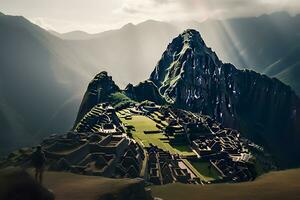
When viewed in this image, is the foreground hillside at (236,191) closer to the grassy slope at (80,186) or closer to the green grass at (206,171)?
the grassy slope at (80,186)

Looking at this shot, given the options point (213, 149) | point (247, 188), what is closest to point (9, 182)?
point (247, 188)

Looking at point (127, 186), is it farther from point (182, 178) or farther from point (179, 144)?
point (179, 144)

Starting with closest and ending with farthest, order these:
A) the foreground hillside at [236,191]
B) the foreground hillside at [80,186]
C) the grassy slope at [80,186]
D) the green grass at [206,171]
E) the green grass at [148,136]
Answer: the foreground hillside at [80,186]
the grassy slope at [80,186]
the foreground hillside at [236,191]
the green grass at [206,171]
the green grass at [148,136]

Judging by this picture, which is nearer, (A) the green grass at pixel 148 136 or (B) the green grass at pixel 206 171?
(B) the green grass at pixel 206 171

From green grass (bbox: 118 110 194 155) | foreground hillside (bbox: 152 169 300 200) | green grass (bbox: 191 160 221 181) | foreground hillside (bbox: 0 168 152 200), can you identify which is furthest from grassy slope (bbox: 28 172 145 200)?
green grass (bbox: 118 110 194 155)

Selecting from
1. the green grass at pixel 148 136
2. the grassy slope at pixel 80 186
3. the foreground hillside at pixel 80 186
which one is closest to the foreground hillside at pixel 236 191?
the foreground hillside at pixel 80 186

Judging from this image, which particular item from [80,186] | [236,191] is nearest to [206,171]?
[236,191]

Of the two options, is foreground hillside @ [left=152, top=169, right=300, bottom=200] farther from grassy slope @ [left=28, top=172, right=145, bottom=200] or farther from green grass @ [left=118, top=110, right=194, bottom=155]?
green grass @ [left=118, top=110, right=194, bottom=155]
